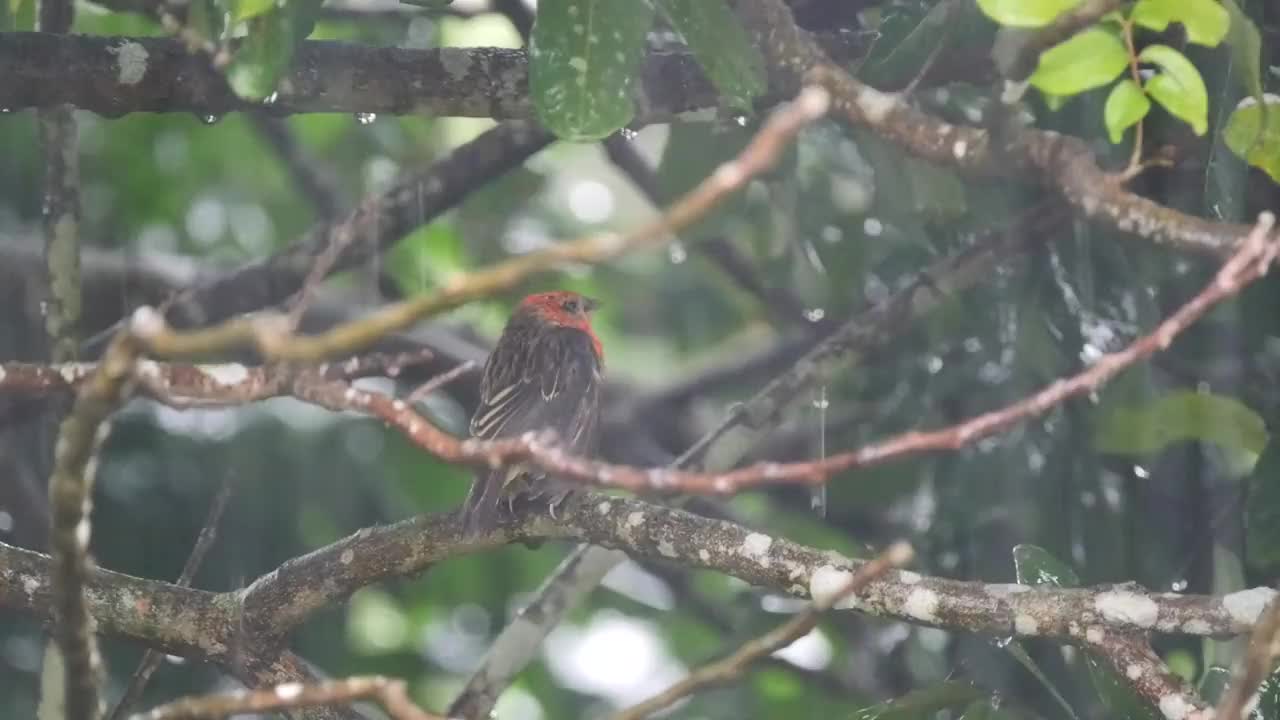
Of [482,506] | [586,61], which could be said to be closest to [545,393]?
[482,506]

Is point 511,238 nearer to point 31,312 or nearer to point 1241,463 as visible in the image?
point 31,312

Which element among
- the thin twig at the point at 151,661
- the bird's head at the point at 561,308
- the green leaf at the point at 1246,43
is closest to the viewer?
the green leaf at the point at 1246,43

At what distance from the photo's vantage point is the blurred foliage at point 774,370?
3.58 metres

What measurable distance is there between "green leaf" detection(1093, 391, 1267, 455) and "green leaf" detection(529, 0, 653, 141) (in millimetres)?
1596

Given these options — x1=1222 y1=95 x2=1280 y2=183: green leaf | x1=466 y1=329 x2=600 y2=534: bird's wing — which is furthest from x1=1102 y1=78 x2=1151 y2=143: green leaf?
x1=466 y1=329 x2=600 y2=534: bird's wing

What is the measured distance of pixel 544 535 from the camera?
11.5 ft

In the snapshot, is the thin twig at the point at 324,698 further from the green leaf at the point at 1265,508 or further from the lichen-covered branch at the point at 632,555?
the green leaf at the point at 1265,508

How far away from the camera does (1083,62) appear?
9.00ft

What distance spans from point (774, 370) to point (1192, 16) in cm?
350

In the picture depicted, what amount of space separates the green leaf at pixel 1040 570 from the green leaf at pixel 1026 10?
1124 millimetres

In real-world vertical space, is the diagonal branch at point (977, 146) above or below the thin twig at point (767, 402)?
above

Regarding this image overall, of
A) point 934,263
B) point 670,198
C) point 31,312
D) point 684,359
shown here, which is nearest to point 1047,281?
point 934,263

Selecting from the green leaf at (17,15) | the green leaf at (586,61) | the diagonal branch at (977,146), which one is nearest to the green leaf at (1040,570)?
the diagonal branch at (977,146)

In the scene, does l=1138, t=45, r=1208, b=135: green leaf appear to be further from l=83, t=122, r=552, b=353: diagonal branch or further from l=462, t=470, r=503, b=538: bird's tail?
l=83, t=122, r=552, b=353: diagonal branch
